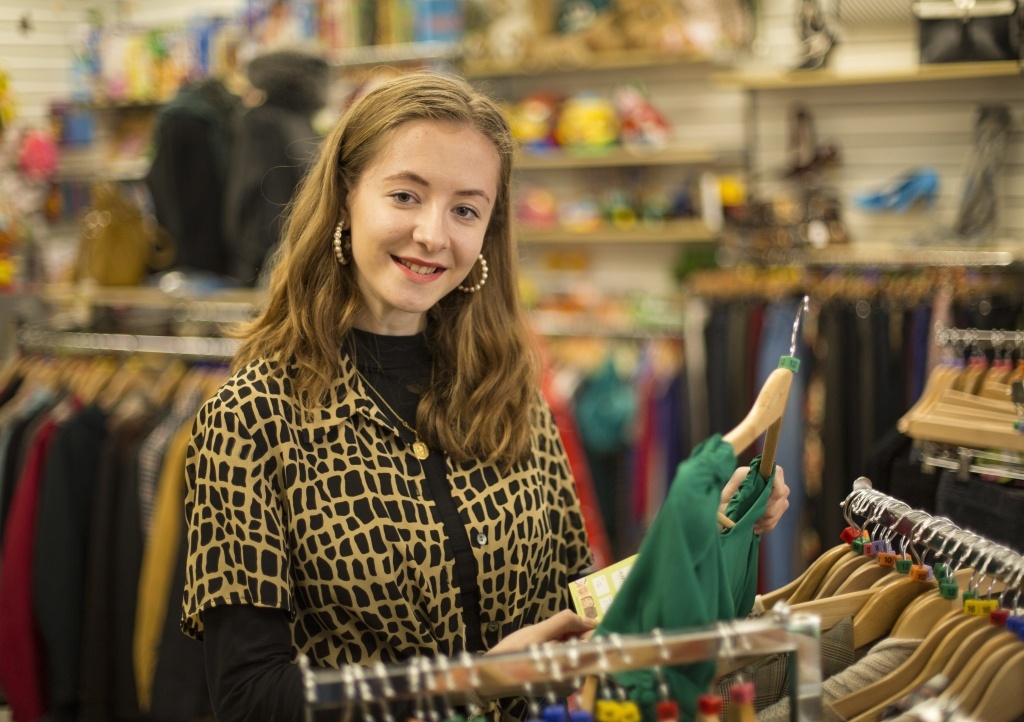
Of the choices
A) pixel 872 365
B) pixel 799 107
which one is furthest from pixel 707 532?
pixel 799 107

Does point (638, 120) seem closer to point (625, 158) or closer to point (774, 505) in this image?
point (625, 158)

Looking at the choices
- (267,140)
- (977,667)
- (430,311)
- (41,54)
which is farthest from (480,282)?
(41,54)

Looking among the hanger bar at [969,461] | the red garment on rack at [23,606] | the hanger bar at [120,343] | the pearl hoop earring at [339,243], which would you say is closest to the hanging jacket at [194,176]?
the hanger bar at [120,343]

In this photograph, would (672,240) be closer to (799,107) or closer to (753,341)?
(799,107)

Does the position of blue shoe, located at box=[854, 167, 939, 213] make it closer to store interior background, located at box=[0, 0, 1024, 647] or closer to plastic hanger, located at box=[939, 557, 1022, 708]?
store interior background, located at box=[0, 0, 1024, 647]

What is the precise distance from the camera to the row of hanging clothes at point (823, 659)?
1.17 m

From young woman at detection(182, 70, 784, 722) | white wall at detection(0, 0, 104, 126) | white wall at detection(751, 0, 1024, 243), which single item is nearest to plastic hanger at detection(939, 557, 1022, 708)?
young woman at detection(182, 70, 784, 722)

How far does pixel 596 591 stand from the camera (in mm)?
1646

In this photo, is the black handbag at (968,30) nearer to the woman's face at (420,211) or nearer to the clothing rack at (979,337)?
the clothing rack at (979,337)

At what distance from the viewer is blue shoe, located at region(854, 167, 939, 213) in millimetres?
4375

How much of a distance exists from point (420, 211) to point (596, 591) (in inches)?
26.4

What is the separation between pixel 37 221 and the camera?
6266mm

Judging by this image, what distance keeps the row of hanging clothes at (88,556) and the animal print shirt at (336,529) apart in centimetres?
169

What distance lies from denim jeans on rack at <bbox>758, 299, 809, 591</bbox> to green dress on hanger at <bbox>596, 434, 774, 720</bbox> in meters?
2.44
